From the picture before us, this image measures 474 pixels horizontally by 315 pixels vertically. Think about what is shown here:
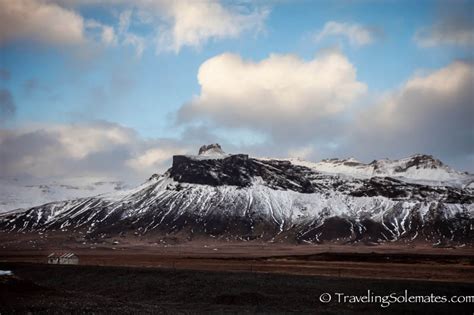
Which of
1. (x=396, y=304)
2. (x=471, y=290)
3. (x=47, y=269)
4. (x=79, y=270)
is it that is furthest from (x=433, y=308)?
(x=47, y=269)

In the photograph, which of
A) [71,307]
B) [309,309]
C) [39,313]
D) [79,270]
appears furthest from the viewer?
[79,270]

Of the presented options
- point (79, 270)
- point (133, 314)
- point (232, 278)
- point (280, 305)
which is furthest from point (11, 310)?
point (79, 270)

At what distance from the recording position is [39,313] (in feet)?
110

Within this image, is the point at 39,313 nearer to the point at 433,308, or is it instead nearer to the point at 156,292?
the point at 156,292

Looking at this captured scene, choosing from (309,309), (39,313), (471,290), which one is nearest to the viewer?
(39,313)

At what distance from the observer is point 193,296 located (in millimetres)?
47031

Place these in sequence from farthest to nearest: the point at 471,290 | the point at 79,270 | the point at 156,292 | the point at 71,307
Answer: the point at 79,270
the point at 156,292
the point at 471,290
the point at 71,307

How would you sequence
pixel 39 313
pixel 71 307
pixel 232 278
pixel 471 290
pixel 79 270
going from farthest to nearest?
pixel 79 270 < pixel 232 278 < pixel 471 290 < pixel 71 307 < pixel 39 313

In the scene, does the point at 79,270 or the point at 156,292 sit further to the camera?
the point at 79,270

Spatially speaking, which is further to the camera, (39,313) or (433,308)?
(433,308)

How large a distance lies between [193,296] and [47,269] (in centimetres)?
3414

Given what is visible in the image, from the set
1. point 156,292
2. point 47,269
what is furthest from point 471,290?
point 47,269

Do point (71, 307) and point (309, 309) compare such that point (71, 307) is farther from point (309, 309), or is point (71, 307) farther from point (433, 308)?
point (433, 308)

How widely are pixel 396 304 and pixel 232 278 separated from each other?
19.7 metres
